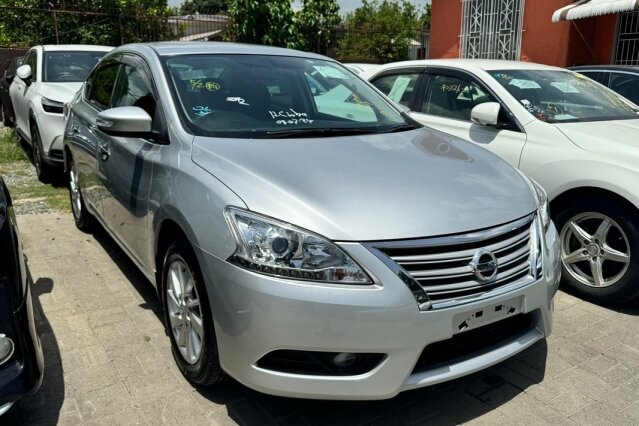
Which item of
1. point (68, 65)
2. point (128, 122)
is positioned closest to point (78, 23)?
point (68, 65)

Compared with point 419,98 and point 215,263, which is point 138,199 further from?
point 419,98

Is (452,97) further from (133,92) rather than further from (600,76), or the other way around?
(600,76)

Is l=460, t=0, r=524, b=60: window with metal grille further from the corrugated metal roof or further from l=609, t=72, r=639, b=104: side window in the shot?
l=609, t=72, r=639, b=104: side window

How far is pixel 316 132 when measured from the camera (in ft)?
10.5

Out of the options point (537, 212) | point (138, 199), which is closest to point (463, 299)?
point (537, 212)

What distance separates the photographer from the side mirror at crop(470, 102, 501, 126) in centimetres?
448

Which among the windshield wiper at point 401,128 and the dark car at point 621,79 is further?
the dark car at point 621,79

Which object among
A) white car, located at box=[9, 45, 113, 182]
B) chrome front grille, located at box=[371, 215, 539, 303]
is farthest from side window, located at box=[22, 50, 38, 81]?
chrome front grille, located at box=[371, 215, 539, 303]

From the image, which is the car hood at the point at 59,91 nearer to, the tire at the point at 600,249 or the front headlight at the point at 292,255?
the front headlight at the point at 292,255

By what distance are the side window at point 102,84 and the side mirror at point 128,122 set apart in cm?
118

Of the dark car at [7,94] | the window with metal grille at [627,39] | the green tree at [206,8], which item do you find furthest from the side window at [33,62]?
the window with metal grille at [627,39]

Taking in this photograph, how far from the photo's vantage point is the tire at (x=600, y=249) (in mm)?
3744

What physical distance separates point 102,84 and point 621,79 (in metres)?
6.28

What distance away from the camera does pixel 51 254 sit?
187 inches
